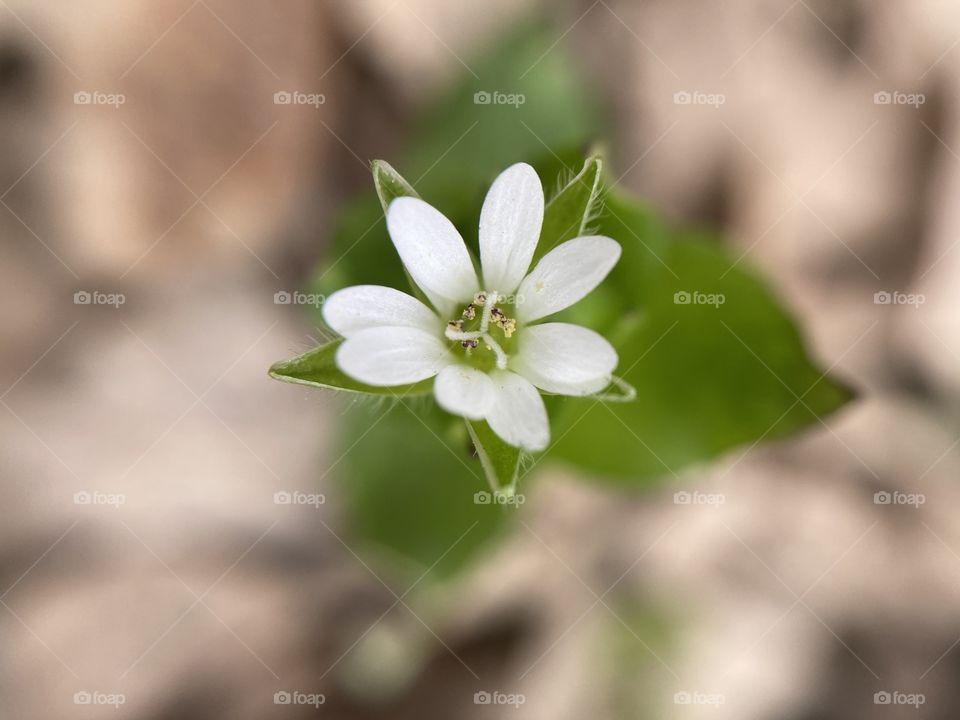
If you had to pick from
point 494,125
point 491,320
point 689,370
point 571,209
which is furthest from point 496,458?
point 494,125

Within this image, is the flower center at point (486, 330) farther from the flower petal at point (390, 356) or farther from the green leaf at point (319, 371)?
the green leaf at point (319, 371)

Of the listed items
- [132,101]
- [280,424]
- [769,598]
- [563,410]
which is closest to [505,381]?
[563,410]

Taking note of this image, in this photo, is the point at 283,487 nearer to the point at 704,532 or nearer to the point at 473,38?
the point at 704,532

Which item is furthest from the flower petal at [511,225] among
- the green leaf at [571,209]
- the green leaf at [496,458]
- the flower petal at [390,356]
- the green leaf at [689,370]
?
the green leaf at [689,370]

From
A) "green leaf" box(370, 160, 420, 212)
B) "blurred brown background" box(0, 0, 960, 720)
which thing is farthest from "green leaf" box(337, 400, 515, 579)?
"green leaf" box(370, 160, 420, 212)

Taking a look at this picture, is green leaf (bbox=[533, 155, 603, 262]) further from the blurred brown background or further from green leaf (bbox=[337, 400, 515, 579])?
the blurred brown background
